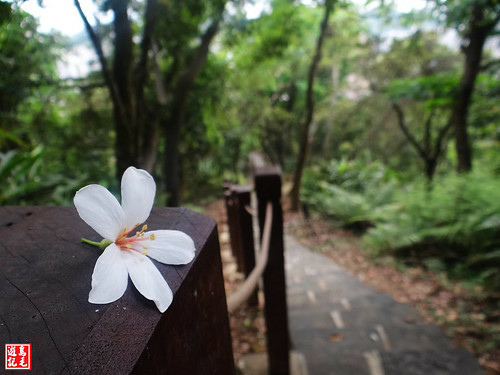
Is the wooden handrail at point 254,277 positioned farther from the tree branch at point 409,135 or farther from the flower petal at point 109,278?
the tree branch at point 409,135

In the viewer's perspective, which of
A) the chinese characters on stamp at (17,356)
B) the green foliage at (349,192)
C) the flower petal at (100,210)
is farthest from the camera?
the green foliage at (349,192)

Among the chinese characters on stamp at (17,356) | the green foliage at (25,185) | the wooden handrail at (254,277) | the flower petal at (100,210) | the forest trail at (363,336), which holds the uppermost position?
the green foliage at (25,185)

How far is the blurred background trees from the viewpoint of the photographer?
2.66 meters

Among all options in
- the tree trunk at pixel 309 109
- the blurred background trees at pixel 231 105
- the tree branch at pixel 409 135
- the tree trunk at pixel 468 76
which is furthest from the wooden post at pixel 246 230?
the tree branch at pixel 409 135

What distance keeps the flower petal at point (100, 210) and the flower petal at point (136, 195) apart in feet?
0.06

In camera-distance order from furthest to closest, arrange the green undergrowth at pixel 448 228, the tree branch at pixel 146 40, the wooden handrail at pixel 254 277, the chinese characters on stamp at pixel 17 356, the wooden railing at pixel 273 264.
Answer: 1. the green undergrowth at pixel 448 228
2. the tree branch at pixel 146 40
3. the wooden railing at pixel 273 264
4. the wooden handrail at pixel 254 277
5. the chinese characters on stamp at pixel 17 356

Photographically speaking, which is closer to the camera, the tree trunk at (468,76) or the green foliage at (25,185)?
the green foliage at (25,185)

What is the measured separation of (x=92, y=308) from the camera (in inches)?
12.7

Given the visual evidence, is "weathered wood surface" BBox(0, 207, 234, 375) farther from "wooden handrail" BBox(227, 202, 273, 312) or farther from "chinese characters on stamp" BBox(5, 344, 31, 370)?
"wooden handrail" BBox(227, 202, 273, 312)

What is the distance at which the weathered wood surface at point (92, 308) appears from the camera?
28 centimetres

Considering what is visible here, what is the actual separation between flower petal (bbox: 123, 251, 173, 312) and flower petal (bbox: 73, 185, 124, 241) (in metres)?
0.05

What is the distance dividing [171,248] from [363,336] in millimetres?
2569

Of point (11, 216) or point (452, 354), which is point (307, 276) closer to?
point (452, 354)

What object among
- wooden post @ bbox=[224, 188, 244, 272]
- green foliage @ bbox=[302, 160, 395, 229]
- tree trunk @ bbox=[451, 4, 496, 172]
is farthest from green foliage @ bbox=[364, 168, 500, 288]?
wooden post @ bbox=[224, 188, 244, 272]
